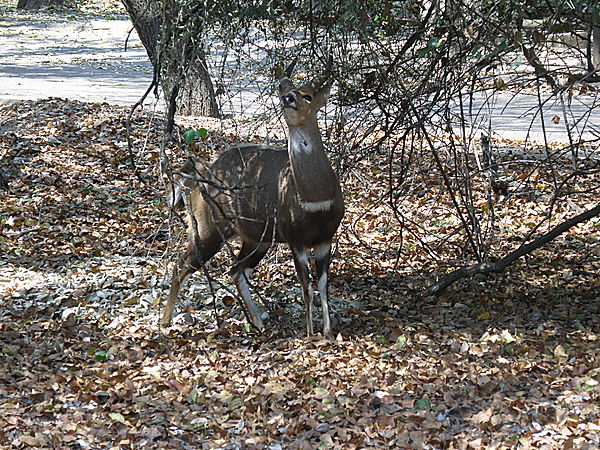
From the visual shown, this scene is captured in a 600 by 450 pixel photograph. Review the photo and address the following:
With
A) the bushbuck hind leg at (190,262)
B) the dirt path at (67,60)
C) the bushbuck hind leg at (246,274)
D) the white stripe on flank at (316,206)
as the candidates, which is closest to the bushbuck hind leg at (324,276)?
the white stripe on flank at (316,206)

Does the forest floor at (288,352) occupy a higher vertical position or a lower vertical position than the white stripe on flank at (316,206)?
lower

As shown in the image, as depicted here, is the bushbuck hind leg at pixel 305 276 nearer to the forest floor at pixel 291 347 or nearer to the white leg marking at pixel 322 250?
the white leg marking at pixel 322 250

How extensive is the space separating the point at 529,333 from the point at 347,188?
4706mm

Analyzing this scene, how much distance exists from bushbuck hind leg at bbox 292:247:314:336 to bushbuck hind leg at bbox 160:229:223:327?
2.80 ft

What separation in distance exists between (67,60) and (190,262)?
19.5 m

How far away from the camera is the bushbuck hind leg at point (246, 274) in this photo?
6.79m

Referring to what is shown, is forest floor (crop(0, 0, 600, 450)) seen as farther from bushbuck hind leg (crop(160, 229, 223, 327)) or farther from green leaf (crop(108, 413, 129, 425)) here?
bushbuck hind leg (crop(160, 229, 223, 327))

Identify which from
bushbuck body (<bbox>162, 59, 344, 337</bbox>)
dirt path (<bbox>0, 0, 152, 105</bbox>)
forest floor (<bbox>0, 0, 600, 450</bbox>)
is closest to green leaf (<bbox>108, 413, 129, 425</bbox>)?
forest floor (<bbox>0, 0, 600, 450</bbox>)

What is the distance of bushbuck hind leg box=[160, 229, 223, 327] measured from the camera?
6.81 meters

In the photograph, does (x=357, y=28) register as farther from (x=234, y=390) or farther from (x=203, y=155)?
(x=203, y=155)

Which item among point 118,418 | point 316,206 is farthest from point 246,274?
point 118,418

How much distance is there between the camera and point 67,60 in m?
24.8

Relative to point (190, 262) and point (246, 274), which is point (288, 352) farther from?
point (190, 262)

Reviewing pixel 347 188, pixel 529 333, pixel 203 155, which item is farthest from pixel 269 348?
pixel 203 155
